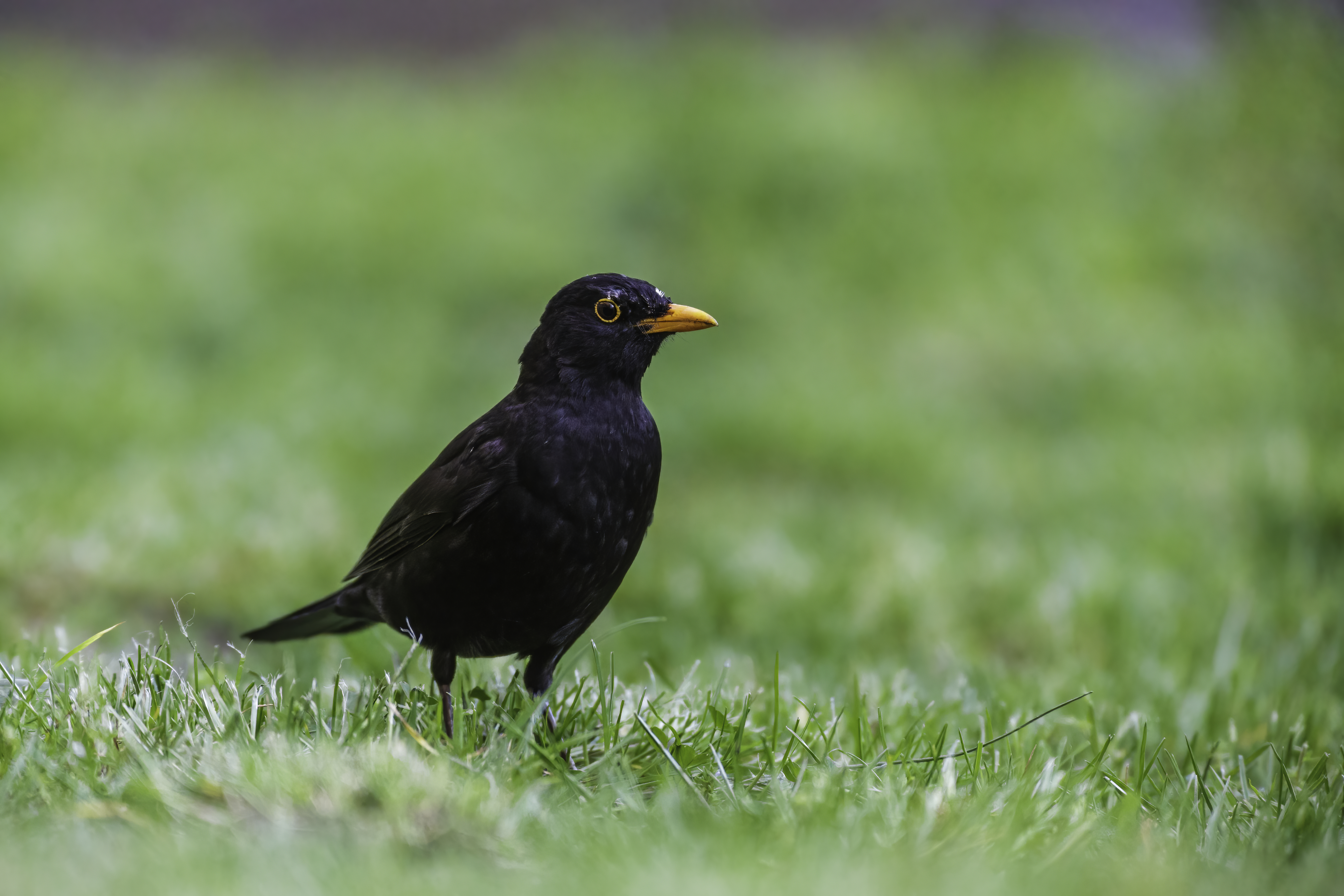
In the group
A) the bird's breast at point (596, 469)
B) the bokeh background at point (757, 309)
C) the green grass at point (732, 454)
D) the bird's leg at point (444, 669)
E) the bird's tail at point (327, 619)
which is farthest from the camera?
the bokeh background at point (757, 309)

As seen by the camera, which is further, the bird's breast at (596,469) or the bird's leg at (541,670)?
the bird's leg at (541,670)

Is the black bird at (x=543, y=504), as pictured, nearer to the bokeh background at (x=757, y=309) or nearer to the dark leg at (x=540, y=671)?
the dark leg at (x=540, y=671)

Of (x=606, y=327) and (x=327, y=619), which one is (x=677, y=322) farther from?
(x=327, y=619)

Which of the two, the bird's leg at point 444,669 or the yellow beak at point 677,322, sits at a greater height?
the yellow beak at point 677,322

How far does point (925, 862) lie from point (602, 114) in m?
9.29

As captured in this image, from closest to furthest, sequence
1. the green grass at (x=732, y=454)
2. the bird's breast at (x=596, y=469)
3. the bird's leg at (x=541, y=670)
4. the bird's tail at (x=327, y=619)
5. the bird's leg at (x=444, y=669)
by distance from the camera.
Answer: the green grass at (x=732, y=454) → the bird's breast at (x=596, y=469) → the bird's leg at (x=444, y=669) → the bird's leg at (x=541, y=670) → the bird's tail at (x=327, y=619)

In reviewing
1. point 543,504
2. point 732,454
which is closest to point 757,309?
point 732,454

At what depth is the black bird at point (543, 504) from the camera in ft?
9.33

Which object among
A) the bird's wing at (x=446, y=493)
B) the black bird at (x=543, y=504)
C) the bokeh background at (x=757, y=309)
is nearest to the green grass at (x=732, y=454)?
the bokeh background at (x=757, y=309)

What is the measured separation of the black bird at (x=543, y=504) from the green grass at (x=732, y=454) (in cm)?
20

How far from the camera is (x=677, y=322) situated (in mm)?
3160

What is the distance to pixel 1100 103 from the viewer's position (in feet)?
34.6

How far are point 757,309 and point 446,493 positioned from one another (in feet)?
19.6

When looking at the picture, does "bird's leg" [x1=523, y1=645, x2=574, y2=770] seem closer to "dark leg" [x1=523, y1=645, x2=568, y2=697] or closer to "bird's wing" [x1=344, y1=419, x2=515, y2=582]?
"dark leg" [x1=523, y1=645, x2=568, y2=697]
